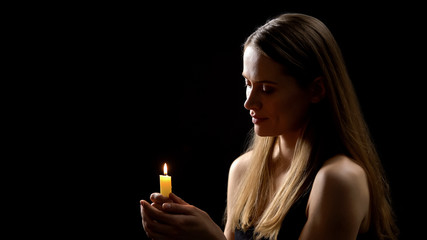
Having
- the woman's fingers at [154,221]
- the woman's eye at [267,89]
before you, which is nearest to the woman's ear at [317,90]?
the woman's eye at [267,89]

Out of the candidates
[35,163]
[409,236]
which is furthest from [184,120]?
[409,236]

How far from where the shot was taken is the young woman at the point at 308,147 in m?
1.45

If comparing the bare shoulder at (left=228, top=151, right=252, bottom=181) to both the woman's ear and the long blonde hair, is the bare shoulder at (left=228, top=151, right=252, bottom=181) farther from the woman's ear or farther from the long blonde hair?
the woman's ear

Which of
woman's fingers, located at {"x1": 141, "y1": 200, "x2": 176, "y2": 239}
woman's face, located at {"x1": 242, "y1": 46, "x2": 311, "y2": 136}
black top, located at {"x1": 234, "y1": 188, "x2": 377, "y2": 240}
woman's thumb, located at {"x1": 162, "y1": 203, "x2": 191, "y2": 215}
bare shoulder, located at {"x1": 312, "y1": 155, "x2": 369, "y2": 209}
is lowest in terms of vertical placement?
black top, located at {"x1": 234, "y1": 188, "x2": 377, "y2": 240}

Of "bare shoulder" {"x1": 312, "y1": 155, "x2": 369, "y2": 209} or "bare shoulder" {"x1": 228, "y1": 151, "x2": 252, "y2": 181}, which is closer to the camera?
"bare shoulder" {"x1": 312, "y1": 155, "x2": 369, "y2": 209}

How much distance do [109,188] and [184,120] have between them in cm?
49

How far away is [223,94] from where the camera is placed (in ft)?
7.62

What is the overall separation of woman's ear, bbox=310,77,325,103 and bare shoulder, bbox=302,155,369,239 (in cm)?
22

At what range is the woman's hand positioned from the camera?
141 cm

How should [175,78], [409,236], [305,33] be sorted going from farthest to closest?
[175,78] < [409,236] < [305,33]

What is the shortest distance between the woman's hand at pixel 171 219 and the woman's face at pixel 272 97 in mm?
394

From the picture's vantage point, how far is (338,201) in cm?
145

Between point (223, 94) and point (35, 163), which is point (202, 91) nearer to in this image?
point (223, 94)

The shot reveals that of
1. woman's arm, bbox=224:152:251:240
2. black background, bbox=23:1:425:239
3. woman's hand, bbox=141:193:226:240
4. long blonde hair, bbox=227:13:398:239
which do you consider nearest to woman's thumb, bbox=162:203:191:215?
woman's hand, bbox=141:193:226:240
